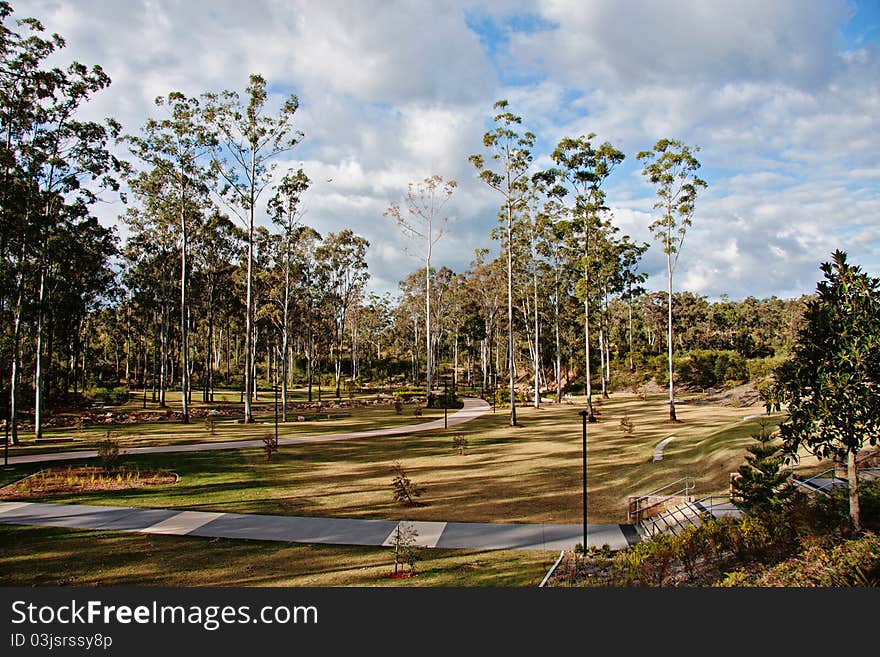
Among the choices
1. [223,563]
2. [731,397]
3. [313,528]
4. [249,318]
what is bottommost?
[313,528]

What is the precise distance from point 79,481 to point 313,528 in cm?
888

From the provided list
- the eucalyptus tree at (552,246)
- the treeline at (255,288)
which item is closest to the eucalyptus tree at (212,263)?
the treeline at (255,288)

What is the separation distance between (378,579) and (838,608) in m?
6.38

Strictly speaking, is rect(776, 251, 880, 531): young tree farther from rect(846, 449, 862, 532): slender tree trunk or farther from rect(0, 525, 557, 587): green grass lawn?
rect(0, 525, 557, 587): green grass lawn

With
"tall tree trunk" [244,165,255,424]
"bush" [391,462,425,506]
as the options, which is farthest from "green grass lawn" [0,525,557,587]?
"tall tree trunk" [244,165,255,424]

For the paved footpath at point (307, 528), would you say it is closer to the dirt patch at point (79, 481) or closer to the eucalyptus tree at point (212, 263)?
the dirt patch at point (79, 481)

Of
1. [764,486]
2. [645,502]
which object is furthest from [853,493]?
[645,502]

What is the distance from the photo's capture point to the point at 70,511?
1294 cm

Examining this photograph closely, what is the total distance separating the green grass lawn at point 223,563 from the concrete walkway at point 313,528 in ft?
1.51

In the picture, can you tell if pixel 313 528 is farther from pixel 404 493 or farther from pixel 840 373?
pixel 840 373

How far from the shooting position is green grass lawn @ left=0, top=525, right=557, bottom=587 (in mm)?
8711

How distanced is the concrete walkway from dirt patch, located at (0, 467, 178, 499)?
1513mm

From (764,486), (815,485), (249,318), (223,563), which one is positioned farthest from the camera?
(249,318)

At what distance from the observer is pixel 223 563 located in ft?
31.3
